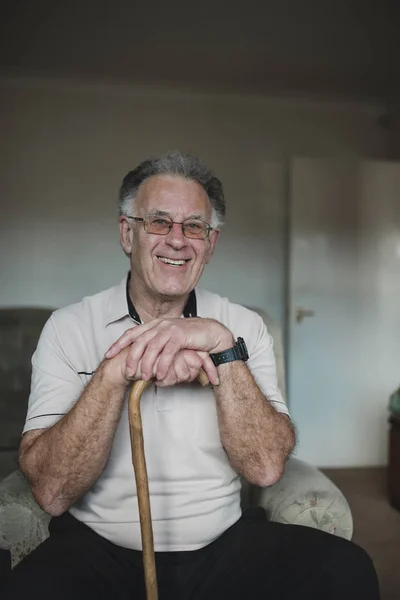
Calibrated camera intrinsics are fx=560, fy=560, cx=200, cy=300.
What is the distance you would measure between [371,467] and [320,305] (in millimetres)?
1070

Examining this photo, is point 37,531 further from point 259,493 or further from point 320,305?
point 320,305

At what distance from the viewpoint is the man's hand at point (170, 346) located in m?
1.10

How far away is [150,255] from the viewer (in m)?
1.37

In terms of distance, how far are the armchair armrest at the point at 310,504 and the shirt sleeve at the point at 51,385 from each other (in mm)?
591

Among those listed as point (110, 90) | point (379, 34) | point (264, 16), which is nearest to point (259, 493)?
point (264, 16)

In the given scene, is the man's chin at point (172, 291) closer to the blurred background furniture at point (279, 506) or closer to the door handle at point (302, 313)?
the blurred background furniture at point (279, 506)

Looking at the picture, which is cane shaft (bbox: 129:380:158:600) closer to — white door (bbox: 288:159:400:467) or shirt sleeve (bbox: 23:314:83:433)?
shirt sleeve (bbox: 23:314:83:433)

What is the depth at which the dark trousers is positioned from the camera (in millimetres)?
1087

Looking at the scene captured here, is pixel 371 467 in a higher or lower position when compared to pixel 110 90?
lower

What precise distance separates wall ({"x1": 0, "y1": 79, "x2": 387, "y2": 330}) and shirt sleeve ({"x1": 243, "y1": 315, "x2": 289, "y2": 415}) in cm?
224

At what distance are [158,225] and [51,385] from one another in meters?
0.46

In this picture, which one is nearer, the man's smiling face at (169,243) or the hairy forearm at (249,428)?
the hairy forearm at (249,428)

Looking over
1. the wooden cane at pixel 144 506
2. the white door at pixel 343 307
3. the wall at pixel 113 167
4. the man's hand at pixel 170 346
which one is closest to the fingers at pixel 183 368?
the man's hand at pixel 170 346

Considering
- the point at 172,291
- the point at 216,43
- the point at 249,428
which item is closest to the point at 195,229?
the point at 172,291
